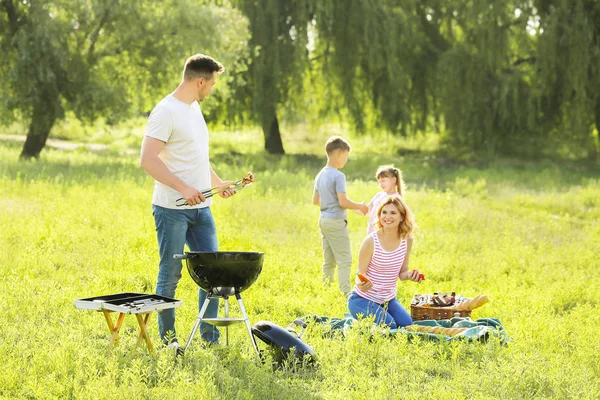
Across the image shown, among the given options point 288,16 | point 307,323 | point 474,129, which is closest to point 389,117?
point 474,129

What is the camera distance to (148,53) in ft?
75.5

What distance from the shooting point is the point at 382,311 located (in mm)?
7027

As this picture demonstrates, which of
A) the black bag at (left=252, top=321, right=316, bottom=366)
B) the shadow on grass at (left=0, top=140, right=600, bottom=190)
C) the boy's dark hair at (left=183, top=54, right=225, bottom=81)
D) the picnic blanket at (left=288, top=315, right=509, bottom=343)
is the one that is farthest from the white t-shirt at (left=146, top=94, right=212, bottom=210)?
the shadow on grass at (left=0, top=140, right=600, bottom=190)

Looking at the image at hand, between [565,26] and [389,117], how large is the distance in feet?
19.5

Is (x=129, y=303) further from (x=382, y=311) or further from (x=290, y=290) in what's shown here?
(x=290, y=290)

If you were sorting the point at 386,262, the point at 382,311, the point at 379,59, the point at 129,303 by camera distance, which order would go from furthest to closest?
the point at 379,59 < the point at 386,262 < the point at 382,311 < the point at 129,303

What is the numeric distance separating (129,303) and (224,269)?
68 centimetres

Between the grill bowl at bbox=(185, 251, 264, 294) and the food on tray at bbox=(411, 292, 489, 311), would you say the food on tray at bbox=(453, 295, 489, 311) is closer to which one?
the food on tray at bbox=(411, 292, 489, 311)

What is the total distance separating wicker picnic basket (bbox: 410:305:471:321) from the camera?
24.8 feet

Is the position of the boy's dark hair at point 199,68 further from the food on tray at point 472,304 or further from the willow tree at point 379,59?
the willow tree at point 379,59

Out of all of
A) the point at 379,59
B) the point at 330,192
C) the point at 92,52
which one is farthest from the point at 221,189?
the point at 379,59

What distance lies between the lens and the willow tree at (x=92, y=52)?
21250 millimetres

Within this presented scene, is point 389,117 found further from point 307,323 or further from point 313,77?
point 307,323

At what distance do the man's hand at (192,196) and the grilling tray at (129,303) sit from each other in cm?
68
